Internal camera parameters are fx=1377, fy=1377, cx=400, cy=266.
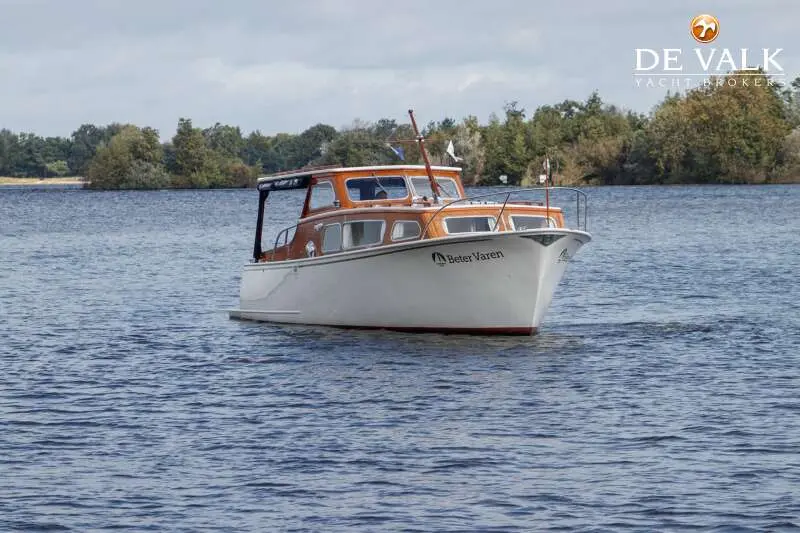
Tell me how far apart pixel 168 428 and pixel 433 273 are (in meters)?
8.65

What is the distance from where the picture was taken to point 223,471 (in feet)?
59.7

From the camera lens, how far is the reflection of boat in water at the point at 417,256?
91.4 feet

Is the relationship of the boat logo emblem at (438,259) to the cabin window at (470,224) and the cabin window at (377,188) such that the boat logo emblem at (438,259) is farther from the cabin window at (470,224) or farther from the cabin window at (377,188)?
the cabin window at (377,188)

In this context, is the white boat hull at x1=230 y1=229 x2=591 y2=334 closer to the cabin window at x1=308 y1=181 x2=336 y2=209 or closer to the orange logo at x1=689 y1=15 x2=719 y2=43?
the cabin window at x1=308 y1=181 x2=336 y2=209

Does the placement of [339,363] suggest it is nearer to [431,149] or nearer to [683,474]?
[683,474]

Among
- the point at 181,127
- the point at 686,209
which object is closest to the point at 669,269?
the point at 686,209

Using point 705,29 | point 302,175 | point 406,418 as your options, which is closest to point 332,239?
point 302,175

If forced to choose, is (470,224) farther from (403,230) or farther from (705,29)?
(705,29)

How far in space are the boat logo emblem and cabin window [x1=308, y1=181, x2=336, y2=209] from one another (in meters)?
4.40

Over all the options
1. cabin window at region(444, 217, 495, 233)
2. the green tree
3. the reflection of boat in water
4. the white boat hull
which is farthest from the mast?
the green tree

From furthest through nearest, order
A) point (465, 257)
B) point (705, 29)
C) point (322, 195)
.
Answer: point (705, 29) < point (322, 195) < point (465, 257)

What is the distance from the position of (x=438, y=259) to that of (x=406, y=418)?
7031mm

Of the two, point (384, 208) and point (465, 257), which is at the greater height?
point (384, 208)

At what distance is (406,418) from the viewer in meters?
21.5
